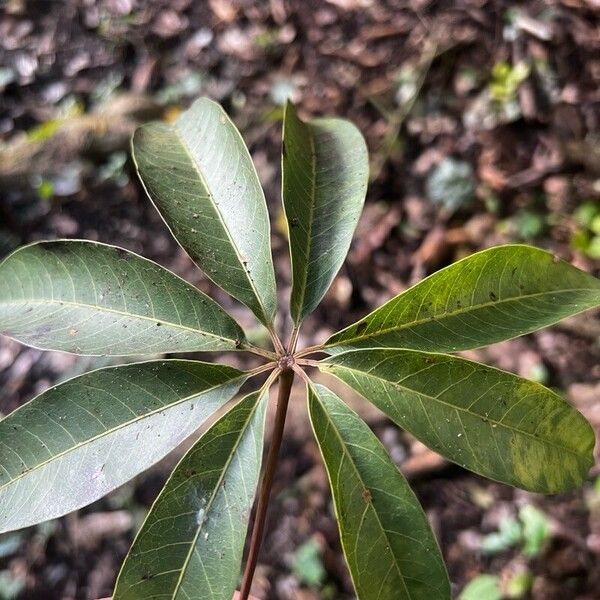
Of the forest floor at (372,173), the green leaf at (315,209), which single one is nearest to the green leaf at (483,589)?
the forest floor at (372,173)

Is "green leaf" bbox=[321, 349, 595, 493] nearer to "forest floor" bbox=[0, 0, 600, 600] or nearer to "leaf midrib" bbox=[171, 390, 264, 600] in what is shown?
"leaf midrib" bbox=[171, 390, 264, 600]

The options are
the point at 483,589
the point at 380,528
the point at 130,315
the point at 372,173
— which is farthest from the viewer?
the point at 372,173

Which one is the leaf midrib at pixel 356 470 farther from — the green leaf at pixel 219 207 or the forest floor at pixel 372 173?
the forest floor at pixel 372 173

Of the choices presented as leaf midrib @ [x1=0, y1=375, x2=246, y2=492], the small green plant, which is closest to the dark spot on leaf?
the small green plant

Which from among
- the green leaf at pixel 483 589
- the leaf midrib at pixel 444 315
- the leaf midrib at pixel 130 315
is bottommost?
the green leaf at pixel 483 589

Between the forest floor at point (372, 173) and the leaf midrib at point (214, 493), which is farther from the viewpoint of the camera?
the forest floor at point (372, 173)

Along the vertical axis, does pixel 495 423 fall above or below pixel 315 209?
below

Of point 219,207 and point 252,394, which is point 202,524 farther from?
point 219,207

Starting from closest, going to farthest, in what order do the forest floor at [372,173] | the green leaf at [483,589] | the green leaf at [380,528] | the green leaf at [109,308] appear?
the green leaf at [380,528], the green leaf at [109,308], the green leaf at [483,589], the forest floor at [372,173]

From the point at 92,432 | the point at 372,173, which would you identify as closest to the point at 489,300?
the point at 92,432
